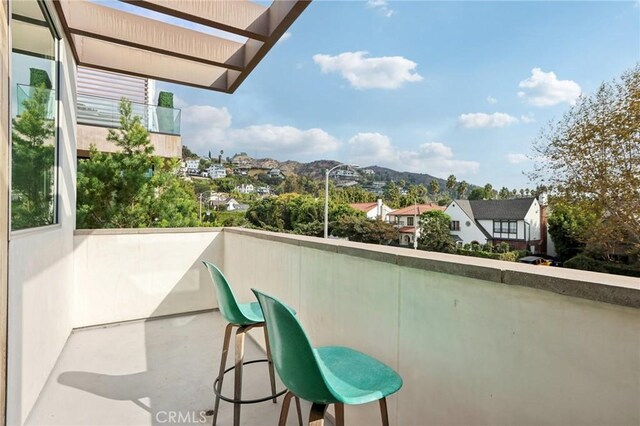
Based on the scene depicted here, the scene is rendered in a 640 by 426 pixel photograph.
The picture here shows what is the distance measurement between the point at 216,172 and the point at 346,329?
48.0 metres

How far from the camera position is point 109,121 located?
7.05 metres

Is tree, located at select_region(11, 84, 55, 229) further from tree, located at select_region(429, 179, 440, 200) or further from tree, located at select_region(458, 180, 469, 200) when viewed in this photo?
tree, located at select_region(458, 180, 469, 200)

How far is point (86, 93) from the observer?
6566mm

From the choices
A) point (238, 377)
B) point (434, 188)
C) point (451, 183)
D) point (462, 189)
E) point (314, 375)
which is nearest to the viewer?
point (314, 375)

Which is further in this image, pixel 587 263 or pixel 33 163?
pixel 587 263

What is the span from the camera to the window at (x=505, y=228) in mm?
30562

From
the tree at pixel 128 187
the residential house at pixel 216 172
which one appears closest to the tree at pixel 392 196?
the residential house at pixel 216 172

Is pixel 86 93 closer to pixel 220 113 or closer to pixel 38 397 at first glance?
pixel 38 397

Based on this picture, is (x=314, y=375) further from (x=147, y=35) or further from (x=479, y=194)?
(x=479, y=194)

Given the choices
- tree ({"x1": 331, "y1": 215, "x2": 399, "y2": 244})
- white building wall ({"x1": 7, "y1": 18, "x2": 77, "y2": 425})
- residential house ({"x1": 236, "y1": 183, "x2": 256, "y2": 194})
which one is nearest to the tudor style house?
tree ({"x1": 331, "y1": 215, "x2": 399, "y2": 244})

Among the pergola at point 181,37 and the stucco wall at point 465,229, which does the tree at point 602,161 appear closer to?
the pergola at point 181,37

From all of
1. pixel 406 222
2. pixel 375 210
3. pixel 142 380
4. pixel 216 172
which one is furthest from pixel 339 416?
pixel 216 172

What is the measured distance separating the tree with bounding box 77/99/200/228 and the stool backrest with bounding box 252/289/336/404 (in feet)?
18.1

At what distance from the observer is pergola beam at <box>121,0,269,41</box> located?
7.61 ft
